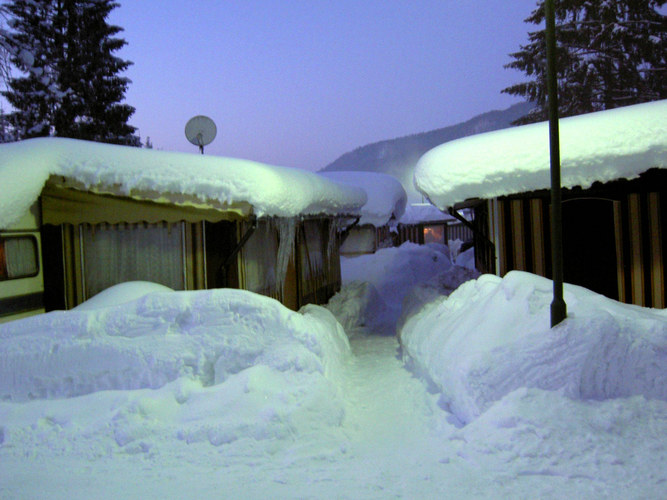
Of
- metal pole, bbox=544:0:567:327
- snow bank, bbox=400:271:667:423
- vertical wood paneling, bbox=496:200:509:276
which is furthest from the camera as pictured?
vertical wood paneling, bbox=496:200:509:276

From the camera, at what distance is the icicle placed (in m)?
8.66

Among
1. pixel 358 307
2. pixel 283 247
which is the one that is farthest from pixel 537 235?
pixel 358 307

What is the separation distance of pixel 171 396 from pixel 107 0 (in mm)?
19726

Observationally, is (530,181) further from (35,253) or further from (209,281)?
(35,253)

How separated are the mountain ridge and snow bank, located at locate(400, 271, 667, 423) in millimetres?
56628

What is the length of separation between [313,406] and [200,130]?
22.6 ft

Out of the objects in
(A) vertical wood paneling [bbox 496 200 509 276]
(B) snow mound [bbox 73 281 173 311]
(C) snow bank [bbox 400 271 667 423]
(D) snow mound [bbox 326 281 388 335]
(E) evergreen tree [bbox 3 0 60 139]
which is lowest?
(D) snow mound [bbox 326 281 388 335]

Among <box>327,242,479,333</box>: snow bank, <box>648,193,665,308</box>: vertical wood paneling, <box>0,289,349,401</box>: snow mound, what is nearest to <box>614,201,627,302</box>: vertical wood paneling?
<box>648,193,665,308</box>: vertical wood paneling

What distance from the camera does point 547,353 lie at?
4699mm

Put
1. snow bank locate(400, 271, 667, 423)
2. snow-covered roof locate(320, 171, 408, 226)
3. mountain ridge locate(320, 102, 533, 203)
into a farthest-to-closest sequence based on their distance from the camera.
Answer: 1. mountain ridge locate(320, 102, 533, 203)
2. snow-covered roof locate(320, 171, 408, 226)
3. snow bank locate(400, 271, 667, 423)

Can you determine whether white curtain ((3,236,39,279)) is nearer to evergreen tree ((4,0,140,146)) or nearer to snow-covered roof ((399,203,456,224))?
evergreen tree ((4,0,140,146))

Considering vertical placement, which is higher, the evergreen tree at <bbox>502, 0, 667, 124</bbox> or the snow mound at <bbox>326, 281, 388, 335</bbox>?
the evergreen tree at <bbox>502, 0, 667, 124</bbox>

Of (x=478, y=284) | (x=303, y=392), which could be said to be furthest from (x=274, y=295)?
(x=303, y=392)

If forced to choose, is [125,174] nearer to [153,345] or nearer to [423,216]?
[153,345]
